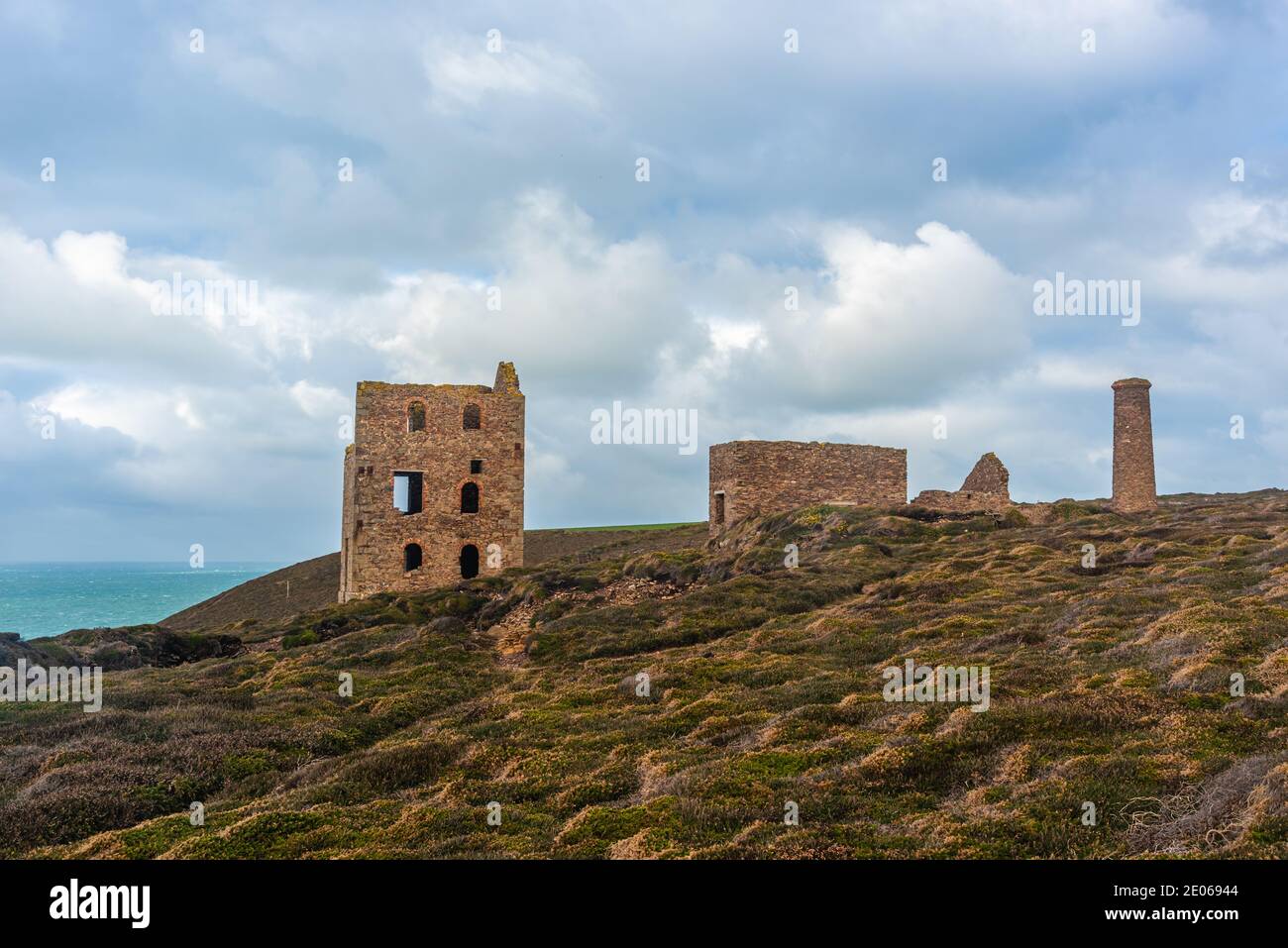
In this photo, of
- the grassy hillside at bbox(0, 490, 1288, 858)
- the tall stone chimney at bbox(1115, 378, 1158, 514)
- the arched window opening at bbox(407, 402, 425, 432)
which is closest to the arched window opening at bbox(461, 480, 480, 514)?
the arched window opening at bbox(407, 402, 425, 432)

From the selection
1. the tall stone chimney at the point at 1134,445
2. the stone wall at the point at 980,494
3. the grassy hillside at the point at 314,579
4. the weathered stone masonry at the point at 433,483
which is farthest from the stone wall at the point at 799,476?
the grassy hillside at the point at 314,579

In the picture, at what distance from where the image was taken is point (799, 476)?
43000 millimetres

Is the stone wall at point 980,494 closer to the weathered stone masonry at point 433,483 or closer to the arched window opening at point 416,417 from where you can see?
the weathered stone masonry at point 433,483

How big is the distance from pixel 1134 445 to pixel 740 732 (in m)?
37.7

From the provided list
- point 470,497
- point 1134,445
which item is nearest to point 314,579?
point 470,497

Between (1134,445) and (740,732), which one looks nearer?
(740,732)

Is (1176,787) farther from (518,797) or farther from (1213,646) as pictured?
(518,797)

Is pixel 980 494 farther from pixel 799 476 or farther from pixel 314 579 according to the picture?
pixel 314 579

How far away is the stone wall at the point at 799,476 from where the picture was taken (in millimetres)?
42688

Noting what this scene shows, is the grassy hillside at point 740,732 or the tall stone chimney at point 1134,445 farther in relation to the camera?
the tall stone chimney at point 1134,445

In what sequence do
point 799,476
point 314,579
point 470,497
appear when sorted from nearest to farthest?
point 470,497, point 799,476, point 314,579

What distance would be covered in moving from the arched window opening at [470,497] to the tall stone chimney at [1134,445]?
33.0 m
